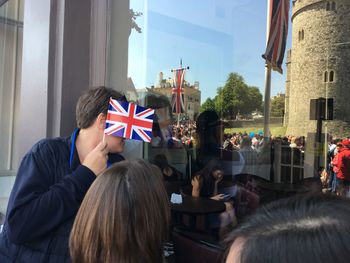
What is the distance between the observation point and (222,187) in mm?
3617

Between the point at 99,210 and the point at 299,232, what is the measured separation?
0.74 metres

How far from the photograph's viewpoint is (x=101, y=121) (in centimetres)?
150

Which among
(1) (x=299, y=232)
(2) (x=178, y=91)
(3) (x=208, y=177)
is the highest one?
(2) (x=178, y=91)

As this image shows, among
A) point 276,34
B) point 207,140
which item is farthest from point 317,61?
point 207,140

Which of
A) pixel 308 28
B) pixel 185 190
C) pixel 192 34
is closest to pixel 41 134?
pixel 185 190

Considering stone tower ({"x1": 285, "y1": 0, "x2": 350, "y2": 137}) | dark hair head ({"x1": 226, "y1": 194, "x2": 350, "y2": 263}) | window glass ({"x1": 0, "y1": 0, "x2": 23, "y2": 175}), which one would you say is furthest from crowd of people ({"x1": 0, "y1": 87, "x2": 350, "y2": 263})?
stone tower ({"x1": 285, "y1": 0, "x2": 350, "y2": 137})

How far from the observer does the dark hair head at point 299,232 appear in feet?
1.47

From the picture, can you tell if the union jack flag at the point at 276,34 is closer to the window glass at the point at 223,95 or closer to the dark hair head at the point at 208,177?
the window glass at the point at 223,95

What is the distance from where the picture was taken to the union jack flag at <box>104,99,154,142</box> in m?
1.44

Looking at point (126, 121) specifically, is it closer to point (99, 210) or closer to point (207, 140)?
point (99, 210)

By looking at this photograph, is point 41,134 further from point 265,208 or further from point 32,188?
point 265,208

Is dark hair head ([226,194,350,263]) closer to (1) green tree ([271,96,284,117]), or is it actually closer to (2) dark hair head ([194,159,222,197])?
(2) dark hair head ([194,159,222,197])

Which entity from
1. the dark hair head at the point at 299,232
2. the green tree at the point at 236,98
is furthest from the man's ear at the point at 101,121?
the green tree at the point at 236,98

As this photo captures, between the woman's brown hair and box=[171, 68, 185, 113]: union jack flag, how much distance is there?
3963mm
